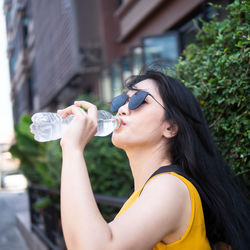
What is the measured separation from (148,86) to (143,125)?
0.24 metres

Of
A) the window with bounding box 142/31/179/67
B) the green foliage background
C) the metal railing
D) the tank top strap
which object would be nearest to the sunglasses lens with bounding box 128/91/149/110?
the tank top strap

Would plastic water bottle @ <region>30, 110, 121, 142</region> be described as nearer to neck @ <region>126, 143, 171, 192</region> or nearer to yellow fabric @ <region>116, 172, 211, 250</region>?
neck @ <region>126, 143, 171, 192</region>

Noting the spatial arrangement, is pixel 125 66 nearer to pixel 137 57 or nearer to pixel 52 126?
pixel 137 57

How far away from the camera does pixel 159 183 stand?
142cm

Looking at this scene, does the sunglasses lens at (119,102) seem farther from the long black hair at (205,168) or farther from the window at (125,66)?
the window at (125,66)

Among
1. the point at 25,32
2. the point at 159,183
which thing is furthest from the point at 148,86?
the point at 25,32

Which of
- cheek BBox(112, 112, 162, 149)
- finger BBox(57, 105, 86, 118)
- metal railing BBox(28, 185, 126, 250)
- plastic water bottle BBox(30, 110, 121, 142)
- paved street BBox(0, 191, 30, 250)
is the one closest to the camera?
finger BBox(57, 105, 86, 118)

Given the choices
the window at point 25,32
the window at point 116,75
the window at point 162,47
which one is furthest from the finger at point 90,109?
the window at point 25,32

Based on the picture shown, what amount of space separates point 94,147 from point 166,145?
376 cm

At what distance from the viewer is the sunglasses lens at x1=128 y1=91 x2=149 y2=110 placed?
1.74 metres

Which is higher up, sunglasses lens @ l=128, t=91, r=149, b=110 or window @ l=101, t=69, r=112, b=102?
sunglasses lens @ l=128, t=91, r=149, b=110

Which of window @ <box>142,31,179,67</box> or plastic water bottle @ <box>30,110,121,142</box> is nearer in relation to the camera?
plastic water bottle @ <box>30,110,121,142</box>

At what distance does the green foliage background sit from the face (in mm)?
692

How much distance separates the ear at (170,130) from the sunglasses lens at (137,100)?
166mm
